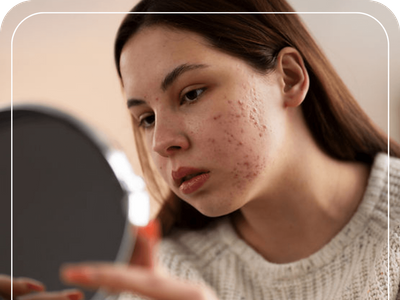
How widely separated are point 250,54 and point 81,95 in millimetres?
211

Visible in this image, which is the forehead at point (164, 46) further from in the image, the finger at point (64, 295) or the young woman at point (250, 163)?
the finger at point (64, 295)

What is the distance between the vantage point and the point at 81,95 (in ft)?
1.85

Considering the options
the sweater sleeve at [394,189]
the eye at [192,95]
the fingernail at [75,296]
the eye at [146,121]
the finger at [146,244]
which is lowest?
the fingernail at [75,296]

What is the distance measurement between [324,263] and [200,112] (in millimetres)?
251

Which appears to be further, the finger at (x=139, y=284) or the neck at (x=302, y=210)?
the neck at (x=302, y=210)

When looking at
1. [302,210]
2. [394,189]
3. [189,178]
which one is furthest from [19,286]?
[394,189]

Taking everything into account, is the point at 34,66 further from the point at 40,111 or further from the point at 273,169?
the point at 273,169

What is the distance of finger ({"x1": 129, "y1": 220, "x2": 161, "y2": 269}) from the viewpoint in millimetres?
552

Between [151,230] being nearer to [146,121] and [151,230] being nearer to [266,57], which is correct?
[146,121]

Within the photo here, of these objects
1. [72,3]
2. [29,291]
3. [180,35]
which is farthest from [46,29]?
[29,291]

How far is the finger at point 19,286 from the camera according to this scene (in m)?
0.56

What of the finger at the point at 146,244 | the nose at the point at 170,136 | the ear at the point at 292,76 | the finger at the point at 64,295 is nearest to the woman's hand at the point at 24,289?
the finger at the point at 64,295

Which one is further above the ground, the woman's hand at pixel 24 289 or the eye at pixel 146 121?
the eye at pixel 146 121

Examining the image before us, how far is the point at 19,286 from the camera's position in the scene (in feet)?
1.85
